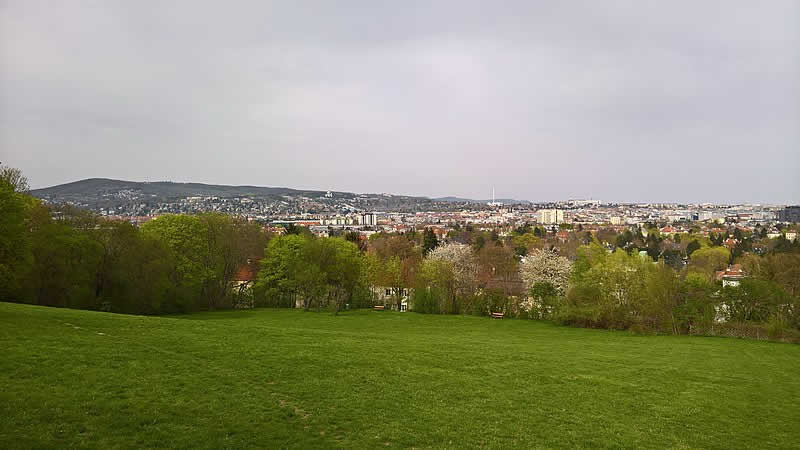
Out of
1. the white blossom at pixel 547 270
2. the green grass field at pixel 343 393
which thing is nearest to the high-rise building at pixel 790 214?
the white blossom at pixel 547 270

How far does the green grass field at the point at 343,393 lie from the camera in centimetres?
996

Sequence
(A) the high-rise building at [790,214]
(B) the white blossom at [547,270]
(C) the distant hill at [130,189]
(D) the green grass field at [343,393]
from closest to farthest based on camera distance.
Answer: (D) the green grass field at [343,393] → (B) the white blossom at [547,270] → (A) the high-rise building at [790,214] → (C) the distant hill at [130,189]

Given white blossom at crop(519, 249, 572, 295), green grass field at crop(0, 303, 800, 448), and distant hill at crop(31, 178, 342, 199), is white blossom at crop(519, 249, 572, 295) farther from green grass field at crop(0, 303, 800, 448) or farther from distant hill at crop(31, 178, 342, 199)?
distant hill at crop(31, 178, 342, 199)

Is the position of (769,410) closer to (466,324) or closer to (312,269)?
(466,324)

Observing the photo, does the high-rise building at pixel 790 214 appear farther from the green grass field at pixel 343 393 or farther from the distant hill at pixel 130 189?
the distant hill at pixel 130 189

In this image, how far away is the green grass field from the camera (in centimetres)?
996

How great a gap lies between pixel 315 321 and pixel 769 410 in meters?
28.9

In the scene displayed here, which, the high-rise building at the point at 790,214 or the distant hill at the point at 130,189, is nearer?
the high-rise building at the point at 790,214

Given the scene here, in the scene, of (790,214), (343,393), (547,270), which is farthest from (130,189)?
(790,214)

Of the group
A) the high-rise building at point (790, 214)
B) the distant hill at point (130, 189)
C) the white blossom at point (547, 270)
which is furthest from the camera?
the distant hill at point (130, 189)

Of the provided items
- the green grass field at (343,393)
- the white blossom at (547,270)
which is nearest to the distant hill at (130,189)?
the white blossom at (547,270)

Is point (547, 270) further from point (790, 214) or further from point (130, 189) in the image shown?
point (130, 189)

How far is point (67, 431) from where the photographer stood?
896 cm

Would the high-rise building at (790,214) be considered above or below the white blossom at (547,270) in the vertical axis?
above
